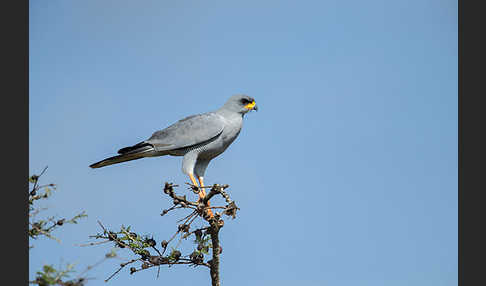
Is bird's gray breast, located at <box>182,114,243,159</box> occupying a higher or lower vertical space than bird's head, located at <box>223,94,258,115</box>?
lower

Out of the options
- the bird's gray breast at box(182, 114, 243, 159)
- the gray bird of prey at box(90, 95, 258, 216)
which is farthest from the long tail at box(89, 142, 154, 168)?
the bird's gray breast at box(182, 114, 243, 159)

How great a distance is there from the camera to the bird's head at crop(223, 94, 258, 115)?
7.31 metres

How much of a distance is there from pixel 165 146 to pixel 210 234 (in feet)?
4.95

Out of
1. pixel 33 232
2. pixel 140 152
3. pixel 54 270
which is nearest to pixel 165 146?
pixel 140 152

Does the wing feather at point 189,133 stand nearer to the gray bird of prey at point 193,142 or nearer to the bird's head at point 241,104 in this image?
the gray bird of prey at point 193,142

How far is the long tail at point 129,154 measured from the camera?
693cm

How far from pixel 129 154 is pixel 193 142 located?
0.90 meters

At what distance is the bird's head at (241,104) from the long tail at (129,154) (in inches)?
50.2

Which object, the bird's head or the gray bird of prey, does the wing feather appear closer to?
the gray bird of prey

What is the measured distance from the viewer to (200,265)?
6.10 m

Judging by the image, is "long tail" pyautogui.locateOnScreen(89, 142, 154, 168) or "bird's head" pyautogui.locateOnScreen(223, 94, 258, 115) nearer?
"long tail" pyautogui.locateOnScreen(89, 142, 154, 168)

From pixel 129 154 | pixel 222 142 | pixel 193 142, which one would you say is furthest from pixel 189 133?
pixel 129 154

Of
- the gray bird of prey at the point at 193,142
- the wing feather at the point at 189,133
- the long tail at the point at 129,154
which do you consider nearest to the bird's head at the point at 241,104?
the gray bird of prey at the point at 193,142

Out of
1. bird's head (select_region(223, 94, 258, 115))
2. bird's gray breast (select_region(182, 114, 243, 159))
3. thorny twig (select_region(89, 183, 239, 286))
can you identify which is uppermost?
bird's head (select_region(223, 94, 258, 115))
